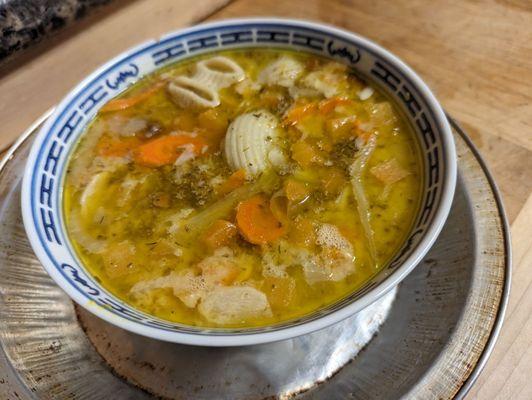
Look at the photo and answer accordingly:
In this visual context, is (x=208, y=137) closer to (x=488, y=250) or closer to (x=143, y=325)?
(x=143, y=325)

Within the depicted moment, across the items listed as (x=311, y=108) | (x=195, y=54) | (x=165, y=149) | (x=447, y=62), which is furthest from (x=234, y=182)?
(x=447, y=62)

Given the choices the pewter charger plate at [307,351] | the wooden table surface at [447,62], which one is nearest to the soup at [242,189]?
the pewter charger plate at [307,351]

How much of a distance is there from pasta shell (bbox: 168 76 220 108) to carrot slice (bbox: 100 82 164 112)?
2.5 inches

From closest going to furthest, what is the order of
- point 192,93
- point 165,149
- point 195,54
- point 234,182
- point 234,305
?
1. point 234,305
2. point 234,182
3. point 165,149
4. point 192,93
5. point 195,54

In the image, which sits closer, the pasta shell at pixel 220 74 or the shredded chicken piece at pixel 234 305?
the shredded chicken piece at pixel 234 305

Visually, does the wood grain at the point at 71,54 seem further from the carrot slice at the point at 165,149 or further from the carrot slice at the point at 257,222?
the carrot slice at the point at 257,222

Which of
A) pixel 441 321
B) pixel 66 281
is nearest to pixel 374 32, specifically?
pixel 441 321

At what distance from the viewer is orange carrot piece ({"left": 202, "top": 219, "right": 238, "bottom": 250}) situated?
1310 millimetres

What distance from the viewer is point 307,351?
133cm

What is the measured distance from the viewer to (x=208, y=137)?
1.59 metres

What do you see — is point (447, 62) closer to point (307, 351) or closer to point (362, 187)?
point (362, 187)

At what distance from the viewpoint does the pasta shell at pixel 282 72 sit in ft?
5.57

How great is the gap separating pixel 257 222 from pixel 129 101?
69 cm

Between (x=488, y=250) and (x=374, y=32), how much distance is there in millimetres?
1317
